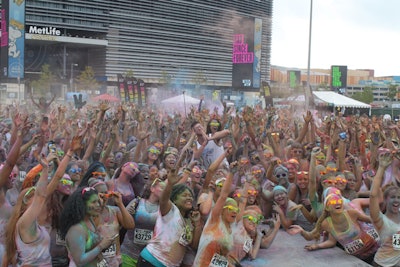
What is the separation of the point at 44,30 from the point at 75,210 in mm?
67420

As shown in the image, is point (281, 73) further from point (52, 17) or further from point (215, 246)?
point (215, 246)

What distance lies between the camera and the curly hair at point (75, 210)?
12.1 ft

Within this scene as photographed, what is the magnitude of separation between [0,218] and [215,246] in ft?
5.80

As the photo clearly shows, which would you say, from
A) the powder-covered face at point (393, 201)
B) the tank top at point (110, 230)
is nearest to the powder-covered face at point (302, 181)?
the powder-covered face at point (393, 201)

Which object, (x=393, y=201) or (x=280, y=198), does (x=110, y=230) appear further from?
(x=393, y=201)

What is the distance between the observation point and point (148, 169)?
573cm

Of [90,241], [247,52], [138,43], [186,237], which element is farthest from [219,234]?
[138,43]

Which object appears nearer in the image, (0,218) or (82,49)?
(0,218)

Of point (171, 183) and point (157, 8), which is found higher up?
point (157, 8)

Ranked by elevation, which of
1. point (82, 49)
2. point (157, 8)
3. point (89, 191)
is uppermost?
point (157, 8)

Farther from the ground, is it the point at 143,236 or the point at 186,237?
the point at 186,237

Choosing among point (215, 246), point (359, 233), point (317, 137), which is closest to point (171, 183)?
point (215, 246)

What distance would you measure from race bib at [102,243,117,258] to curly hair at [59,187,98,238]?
1.12 ft

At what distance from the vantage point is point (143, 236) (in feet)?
14.6
